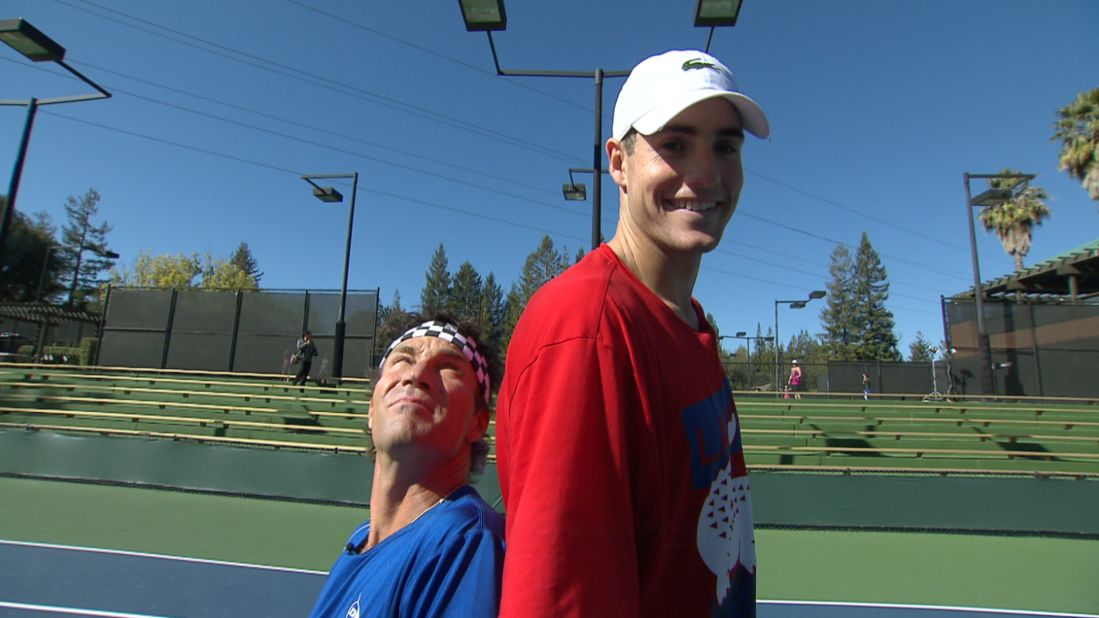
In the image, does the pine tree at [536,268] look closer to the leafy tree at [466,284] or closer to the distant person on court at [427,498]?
the leafy tree at [466,284]

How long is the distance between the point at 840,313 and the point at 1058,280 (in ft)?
161

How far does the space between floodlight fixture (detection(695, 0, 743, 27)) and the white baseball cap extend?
5827mm

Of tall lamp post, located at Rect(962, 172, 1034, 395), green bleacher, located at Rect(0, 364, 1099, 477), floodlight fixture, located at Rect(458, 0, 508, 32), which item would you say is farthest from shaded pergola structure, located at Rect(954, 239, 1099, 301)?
floodlight fixture, located at Rect(458, 0, 508, 32)

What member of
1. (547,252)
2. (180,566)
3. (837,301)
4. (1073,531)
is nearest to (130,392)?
(180,566)

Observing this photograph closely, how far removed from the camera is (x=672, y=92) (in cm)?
112

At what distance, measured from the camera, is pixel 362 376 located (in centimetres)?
1784

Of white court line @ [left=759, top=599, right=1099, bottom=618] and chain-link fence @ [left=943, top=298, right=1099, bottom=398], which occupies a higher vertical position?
chain-link fence @ [left=943, top=298, right=1099, bottom=398]

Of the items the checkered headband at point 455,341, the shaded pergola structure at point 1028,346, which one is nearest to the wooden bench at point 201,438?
the checkered headband at point 455,341

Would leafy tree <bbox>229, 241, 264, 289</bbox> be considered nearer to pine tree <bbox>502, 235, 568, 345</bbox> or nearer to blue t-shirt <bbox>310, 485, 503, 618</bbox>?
pine tree <bbox>502, 235, 568, 345</bbox>

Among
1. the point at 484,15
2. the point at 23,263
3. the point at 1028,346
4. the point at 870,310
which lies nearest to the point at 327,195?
the point at 484,15

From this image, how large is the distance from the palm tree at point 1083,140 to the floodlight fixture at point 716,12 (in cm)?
2592

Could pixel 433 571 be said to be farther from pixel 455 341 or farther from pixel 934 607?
pixel 934 607

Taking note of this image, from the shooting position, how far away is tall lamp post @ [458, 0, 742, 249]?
6.13 metres

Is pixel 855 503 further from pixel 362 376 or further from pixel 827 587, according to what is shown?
pixel 362 376
